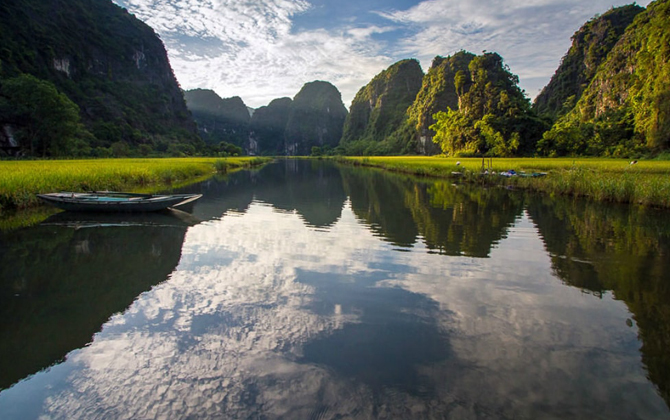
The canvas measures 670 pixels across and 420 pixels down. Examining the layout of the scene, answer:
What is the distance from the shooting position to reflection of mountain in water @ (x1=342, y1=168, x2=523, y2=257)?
9062 mm

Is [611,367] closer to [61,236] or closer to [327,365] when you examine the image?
[327,365]

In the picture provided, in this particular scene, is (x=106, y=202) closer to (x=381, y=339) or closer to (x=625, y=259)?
(x=381, y=339)

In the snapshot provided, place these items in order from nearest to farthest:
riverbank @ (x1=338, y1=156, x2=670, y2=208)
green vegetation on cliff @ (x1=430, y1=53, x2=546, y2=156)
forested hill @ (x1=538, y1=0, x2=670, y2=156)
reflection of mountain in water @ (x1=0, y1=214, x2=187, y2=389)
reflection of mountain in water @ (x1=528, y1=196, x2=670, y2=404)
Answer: reflection of mountain in water @ (x1=0, y1=214, x2=187, y2=389), reflection of mountain in water @ (x1=528, y1=196, x2=670, y2=404), riverbank @ (x1=338, y1=156, x2=670, y2=208), forested hill @ (x1=538, y1=0, x2=670, y2=156), green vegetation on cliff @ (x1=430, y1=53, x2=546, y2=156)

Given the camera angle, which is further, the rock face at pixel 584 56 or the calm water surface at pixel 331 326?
the rock face at pixel 584 56

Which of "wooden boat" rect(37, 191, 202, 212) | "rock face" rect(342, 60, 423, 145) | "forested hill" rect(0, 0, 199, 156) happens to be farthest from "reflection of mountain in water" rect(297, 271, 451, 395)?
"rock face" rect(342, 60, 423, 145)

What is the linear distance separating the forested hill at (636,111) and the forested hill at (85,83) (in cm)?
5363

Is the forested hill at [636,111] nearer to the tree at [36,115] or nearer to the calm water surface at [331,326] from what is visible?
the calm water surface at [331,326]

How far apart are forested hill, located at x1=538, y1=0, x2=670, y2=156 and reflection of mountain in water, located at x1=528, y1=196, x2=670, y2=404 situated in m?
26.0

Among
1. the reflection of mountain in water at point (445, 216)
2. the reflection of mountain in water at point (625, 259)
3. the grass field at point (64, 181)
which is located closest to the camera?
the reflection of mountain in water at point (625, 259)

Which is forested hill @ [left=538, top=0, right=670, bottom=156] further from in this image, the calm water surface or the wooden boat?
the wooden boat

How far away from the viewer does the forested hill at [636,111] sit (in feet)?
104

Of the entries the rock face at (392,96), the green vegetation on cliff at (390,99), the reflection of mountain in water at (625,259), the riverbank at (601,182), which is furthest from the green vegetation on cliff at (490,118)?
the rock face at (392,96)

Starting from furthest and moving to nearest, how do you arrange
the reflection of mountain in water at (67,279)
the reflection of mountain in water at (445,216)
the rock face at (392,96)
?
the rock face at (392,96), the reflection of mountain in water at (445,216), the reflection of mountain in water at (67,279)

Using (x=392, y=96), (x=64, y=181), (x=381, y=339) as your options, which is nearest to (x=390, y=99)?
(x=392, y=96)
